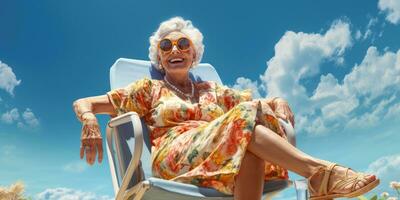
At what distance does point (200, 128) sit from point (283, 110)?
1.91 ft

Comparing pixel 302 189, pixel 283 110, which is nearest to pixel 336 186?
pixel 302 189

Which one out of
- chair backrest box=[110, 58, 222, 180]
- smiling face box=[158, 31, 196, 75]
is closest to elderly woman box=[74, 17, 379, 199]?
smiling face box=[158, 31, 196, 75]

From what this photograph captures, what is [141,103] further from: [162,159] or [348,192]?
[348,192]

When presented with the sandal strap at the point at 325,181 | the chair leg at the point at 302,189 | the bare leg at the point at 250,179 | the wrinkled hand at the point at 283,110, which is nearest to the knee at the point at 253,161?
the bare leg at the point at 250,179

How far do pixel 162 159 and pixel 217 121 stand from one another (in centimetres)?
41

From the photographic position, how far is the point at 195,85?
11.4ft

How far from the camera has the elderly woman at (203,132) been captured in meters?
2.15

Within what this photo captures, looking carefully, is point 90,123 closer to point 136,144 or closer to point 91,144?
point 91,144

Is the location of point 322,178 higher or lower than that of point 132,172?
lower

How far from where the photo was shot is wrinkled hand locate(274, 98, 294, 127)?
2865 millimetres

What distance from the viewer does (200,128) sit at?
2566mm

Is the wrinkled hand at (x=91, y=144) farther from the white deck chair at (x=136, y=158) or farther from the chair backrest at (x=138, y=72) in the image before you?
the chair backrest at (x=138, y=72)

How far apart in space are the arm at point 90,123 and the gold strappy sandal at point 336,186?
106 centimetres

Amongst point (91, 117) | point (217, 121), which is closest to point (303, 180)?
point (217, 121)
